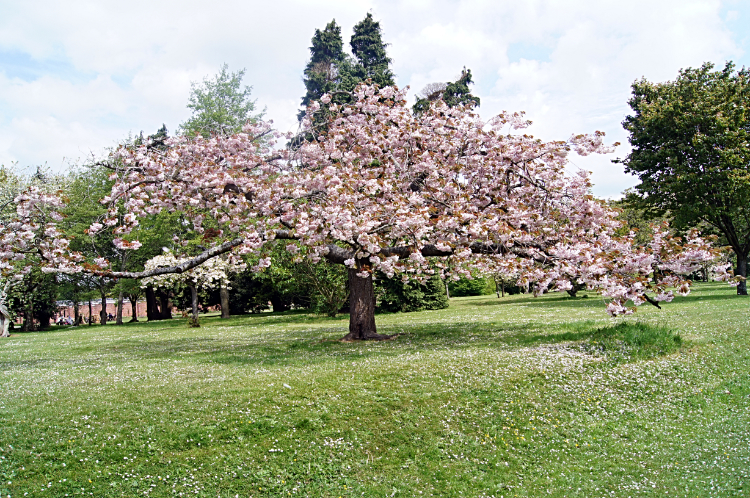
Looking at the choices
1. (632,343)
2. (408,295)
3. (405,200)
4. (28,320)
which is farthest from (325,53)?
(632,343)

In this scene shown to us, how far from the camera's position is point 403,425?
761 centimetres

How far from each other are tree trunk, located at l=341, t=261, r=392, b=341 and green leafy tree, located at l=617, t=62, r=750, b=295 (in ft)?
64.9

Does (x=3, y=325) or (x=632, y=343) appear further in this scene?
(x=3, y=325)

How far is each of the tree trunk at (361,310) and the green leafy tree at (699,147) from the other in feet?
64.9

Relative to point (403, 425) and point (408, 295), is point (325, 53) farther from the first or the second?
point (403, 425)

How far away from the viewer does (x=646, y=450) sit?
23.3ft

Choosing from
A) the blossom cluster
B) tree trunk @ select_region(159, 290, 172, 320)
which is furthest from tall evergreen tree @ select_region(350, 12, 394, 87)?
the blossom cluster

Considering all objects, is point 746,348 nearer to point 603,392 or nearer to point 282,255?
point 603,392

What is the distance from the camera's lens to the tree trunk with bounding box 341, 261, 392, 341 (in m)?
15.4

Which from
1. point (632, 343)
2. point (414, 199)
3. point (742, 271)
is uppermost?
point (414, 199)

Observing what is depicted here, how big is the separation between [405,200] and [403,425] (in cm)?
668

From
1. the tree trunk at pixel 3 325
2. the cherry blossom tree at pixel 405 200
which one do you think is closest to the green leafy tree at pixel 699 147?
the cherry blossom tree at pixel 405 200

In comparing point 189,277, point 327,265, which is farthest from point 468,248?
point 189,277

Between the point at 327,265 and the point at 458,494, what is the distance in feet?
70.7
